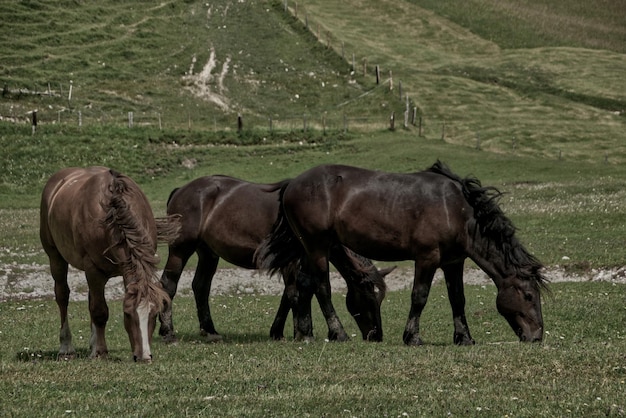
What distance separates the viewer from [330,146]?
182 feet

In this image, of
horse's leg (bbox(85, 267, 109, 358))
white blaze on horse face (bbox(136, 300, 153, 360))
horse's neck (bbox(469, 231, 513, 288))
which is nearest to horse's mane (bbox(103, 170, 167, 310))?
white blaze on horse face (bbox(136, 300, 153, 360))

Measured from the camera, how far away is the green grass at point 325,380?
10.1 metres

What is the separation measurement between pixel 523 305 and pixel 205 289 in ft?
21.8

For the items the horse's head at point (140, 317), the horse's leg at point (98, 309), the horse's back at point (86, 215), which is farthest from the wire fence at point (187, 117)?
the horse's head at point (140, 317)

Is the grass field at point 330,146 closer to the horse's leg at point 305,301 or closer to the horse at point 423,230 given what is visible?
the horse's leg at point 305,301

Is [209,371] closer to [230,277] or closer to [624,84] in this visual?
[230,277]

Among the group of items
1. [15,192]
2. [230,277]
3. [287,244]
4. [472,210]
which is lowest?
[15,192]

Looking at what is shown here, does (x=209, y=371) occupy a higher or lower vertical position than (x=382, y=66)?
higher

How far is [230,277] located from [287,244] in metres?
10.4

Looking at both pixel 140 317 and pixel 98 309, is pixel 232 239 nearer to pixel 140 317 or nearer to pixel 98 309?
pixel 98 309

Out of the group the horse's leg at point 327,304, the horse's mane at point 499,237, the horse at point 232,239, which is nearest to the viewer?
the horse's mane at point 499,237

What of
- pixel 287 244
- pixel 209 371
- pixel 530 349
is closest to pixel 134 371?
pixel 209 371

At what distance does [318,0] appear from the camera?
336ft

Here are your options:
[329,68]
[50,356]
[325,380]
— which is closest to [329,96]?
[329,68]
